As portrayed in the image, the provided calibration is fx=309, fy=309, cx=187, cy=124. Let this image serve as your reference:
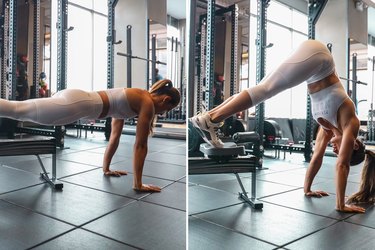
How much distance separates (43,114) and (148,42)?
336 millimetres

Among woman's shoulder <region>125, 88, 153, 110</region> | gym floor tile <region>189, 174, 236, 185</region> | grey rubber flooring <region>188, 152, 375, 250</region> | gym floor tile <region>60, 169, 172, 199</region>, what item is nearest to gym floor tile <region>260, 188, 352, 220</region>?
grey rubber flooring <region>188, 152, 375, 250</region>

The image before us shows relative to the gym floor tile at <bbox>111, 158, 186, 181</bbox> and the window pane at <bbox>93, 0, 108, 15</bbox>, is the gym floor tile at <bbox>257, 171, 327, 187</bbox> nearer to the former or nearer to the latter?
the gym floor tile at <bbox>111, 158, 186, 181</bbox>

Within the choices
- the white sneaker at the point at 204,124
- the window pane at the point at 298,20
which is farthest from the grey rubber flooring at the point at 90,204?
the window pane at the point at 298,20

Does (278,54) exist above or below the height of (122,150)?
above

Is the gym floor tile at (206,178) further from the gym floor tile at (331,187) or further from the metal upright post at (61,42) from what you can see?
the metal upright post at (61,42)

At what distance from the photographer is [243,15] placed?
1083mm

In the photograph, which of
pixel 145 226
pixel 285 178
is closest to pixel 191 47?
pixel 145 226

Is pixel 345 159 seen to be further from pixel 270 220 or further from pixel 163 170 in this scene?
pixel 163 170

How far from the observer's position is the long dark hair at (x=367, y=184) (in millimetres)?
1483

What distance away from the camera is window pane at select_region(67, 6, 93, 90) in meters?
0.86

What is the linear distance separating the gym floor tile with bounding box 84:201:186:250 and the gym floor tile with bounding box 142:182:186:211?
0.12 ft

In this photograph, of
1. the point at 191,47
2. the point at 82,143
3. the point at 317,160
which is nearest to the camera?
the point at 191,47

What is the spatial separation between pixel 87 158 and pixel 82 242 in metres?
0.30

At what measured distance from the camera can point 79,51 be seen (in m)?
0.89
